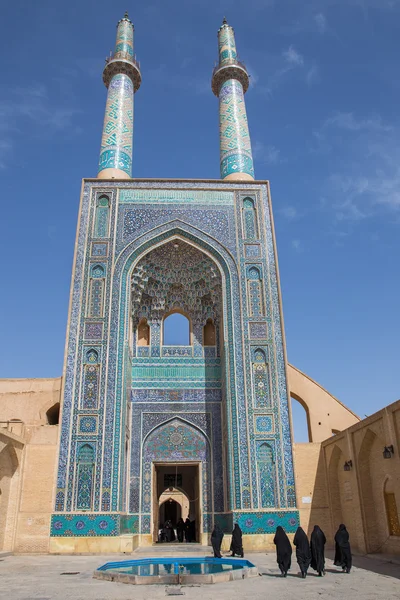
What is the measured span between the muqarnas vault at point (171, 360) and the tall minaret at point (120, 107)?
0.05 meters

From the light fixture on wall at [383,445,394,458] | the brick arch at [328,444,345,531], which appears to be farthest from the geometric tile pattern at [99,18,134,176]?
the light fixture on wall at [383,445,394,458]

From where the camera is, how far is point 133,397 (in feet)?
35.0

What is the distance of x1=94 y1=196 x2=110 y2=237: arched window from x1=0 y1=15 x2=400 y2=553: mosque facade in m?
0.03

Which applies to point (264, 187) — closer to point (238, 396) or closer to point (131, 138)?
point (131, 138)

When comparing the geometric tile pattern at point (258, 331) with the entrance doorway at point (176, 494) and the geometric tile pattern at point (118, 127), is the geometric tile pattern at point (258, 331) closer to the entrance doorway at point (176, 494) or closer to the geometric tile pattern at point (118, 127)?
the entrance doorway at point (176, 494)

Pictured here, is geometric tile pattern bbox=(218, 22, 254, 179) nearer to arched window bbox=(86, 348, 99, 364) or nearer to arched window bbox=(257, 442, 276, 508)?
arched window bbox=(86, 348, 99, 364)

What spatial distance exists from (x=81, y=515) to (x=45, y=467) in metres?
1.06

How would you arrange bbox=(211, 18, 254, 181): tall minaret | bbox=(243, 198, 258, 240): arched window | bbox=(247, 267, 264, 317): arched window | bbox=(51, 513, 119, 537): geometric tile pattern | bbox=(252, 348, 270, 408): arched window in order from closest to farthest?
bbox=(51, 513, 119, 537): geometric tile pattern
bbox=(252, 348, 270, 408): arched window
bbox=(247, 267, 264, 317): arched window
bbox=(243, 198, 258, 240): arched window
bbox=(211, 18, 254, 181): tall minaret

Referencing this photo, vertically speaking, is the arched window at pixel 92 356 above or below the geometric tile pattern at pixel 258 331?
below

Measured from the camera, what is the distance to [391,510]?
309 inches

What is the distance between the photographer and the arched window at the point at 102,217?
11242mm

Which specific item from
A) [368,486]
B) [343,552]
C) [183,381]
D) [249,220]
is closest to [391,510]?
[368,486]

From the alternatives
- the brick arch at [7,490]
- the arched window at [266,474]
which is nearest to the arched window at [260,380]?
the arched window at [266,474]

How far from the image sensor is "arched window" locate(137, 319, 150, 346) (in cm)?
1153
